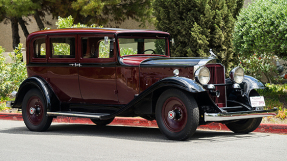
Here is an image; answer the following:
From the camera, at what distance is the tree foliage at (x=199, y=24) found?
44.2 feet

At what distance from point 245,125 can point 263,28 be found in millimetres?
3373

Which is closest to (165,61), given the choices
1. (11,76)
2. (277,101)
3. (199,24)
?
(277,101)

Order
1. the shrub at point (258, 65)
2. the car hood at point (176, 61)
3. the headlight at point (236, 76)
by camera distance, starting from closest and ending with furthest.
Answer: the car hood at point (176, 61) → the headlight at point (236, 76) → the shrub at point (258, 65)

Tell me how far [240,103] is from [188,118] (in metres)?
1.33

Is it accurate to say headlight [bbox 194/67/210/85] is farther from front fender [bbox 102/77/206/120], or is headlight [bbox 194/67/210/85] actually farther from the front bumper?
the front bumper

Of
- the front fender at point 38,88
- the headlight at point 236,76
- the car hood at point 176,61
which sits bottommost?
the front fender at point 38,88

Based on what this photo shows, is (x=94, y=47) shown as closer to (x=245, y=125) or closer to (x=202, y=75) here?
(x=202, y=75)

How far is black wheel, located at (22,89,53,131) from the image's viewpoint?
8.82m

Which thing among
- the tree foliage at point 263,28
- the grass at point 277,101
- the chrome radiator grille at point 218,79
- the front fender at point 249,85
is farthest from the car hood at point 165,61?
the tree foliage at point 263,28

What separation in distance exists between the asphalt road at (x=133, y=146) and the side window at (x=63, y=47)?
5.11 ft

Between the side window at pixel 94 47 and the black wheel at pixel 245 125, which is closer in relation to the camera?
the black wheel at pixel 245 125

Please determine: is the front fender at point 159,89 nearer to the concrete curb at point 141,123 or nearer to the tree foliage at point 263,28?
the concrete curb at point 141,123

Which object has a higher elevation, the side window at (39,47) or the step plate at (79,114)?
the side window at (39,47)

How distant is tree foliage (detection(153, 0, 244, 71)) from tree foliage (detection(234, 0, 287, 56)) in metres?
2.23
